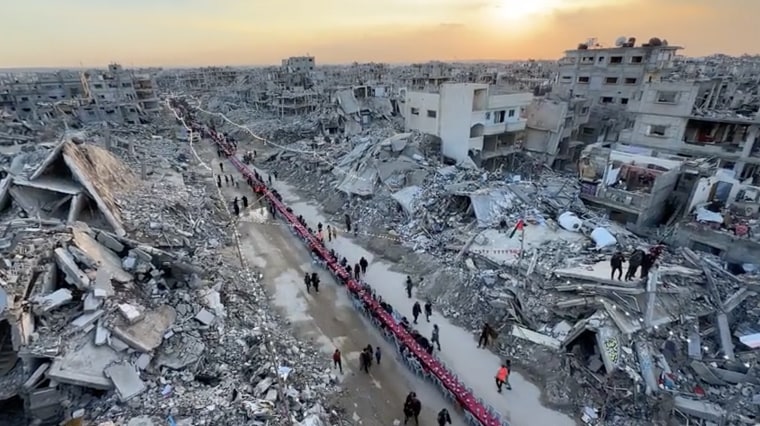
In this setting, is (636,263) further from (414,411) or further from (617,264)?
(414,411)

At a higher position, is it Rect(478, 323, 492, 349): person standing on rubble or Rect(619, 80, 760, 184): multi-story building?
Rect(619, 80, 760, 184): multi-story building

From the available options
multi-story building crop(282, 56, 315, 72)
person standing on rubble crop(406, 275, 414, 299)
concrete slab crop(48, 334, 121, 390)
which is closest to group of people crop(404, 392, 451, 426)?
person standing on rubble crop(406, 275, 414, 299)

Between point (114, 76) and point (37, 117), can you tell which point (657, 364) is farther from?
point (114, 76)

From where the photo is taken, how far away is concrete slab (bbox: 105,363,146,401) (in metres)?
9.22

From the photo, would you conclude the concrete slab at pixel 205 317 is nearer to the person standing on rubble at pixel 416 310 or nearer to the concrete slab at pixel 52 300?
the concrete slab at pixel 52 300

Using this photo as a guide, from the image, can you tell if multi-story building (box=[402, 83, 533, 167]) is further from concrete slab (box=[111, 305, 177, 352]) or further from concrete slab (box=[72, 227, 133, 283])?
concrete slab (box=[72, 227, 133, 283])

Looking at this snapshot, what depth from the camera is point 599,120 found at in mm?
34938

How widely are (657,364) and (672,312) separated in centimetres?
233

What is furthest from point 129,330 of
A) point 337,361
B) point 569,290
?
point 569,290

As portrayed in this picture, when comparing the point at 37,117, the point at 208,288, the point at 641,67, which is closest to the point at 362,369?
→ the point at 208,288

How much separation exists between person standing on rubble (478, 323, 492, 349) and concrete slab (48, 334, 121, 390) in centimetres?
1066

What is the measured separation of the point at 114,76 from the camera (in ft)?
170

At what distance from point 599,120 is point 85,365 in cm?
4010

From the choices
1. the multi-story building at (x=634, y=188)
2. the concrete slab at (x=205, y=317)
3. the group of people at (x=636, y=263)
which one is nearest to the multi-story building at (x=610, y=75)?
the multi-story building at (x=634, y=188)
